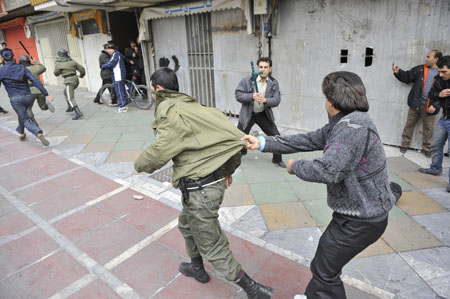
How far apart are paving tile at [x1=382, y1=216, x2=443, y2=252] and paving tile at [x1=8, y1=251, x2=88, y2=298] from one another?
309 cm

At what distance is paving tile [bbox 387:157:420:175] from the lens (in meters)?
4.84

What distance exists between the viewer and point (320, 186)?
4.37m

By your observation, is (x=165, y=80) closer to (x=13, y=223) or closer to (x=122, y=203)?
(x=122, y=203)

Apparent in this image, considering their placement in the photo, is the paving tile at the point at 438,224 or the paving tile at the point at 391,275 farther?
the paving tile at the point at 438,224

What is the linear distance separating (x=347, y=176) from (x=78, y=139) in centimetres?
647

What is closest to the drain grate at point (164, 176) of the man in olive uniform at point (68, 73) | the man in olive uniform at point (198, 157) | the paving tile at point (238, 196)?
the paving tile at point (238, 196)

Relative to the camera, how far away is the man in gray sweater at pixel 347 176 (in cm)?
171

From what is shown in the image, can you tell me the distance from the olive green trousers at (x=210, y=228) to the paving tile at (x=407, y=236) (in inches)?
72.5

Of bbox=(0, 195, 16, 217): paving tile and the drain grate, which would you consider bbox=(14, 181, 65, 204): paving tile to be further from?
the drain grate

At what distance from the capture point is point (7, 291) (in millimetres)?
2682

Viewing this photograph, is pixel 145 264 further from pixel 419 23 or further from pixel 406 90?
pixel 419 23

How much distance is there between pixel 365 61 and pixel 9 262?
6128 mm

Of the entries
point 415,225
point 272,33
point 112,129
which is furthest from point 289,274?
point 112,129

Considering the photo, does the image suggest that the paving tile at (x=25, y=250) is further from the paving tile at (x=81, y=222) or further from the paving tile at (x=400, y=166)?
the paving tile at (x=400, y=166)
